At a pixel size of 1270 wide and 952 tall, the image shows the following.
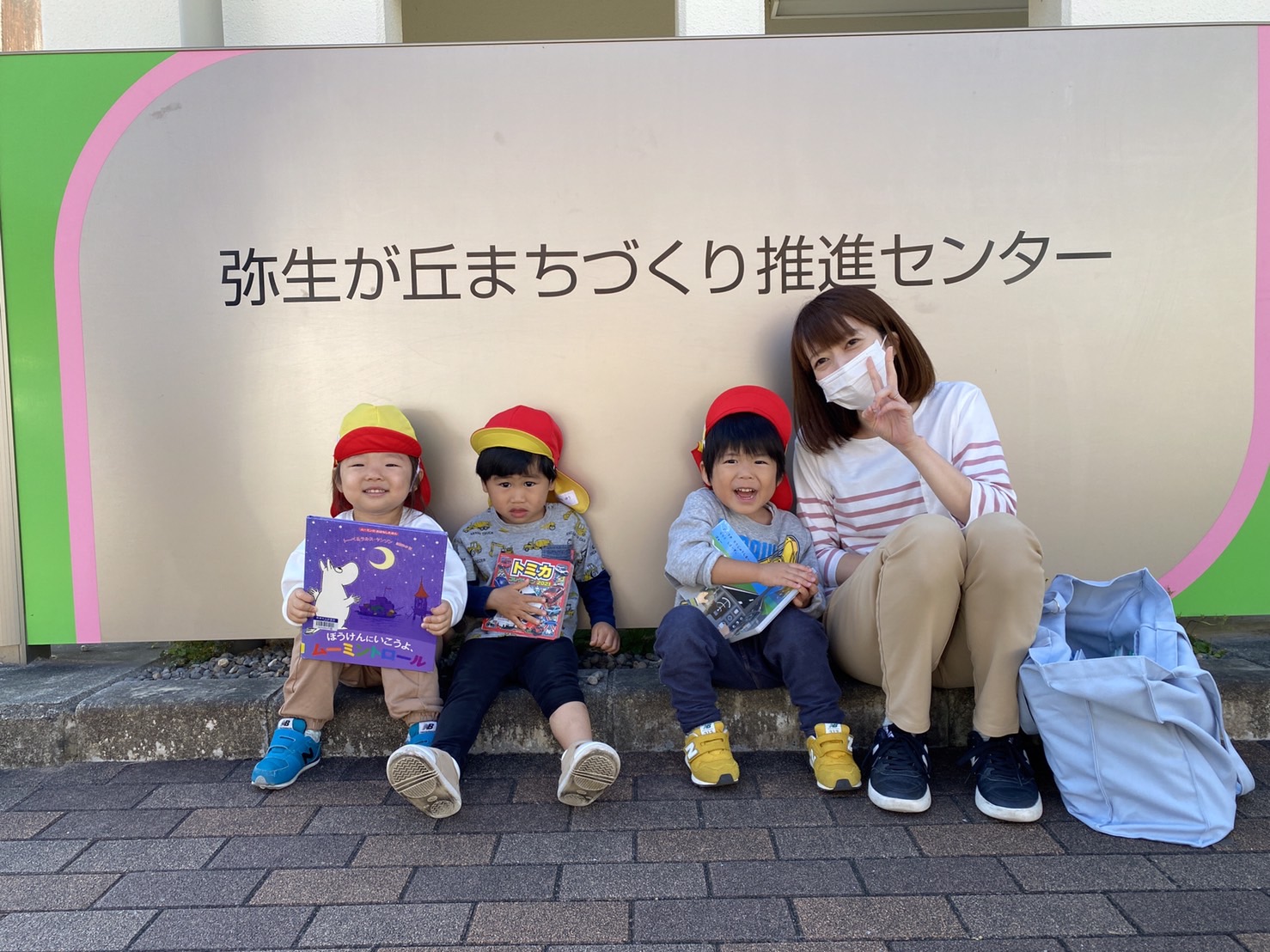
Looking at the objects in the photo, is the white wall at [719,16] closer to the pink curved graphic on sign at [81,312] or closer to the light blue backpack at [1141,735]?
the pink curved graphic on sign at [81,312]

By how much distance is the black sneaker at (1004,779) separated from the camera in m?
2.19

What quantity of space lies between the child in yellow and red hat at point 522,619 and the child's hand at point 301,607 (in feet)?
1.57

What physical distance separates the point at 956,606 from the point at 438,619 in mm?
1469

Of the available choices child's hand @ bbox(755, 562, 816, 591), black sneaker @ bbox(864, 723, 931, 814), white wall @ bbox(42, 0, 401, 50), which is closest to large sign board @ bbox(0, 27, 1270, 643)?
child's hand @ bbox(755, 562, 816, 591)

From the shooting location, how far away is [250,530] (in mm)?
3088

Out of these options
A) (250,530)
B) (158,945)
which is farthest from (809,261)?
(158,945)

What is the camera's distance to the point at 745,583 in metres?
2.56

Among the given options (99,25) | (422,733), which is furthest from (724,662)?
(99,25)

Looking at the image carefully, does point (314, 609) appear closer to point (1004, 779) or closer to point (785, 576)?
point (785, 576)

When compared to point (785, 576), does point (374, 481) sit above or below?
above

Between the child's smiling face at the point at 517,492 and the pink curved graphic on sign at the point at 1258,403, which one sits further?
the pink curved graphic on sign at the point at 1258,403

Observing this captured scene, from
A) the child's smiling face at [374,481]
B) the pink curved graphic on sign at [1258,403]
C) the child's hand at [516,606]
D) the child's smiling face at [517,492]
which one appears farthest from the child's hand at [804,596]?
the pink curved graphic on sign at [1258,403]

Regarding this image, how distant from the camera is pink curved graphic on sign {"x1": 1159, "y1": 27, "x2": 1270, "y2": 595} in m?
2.98

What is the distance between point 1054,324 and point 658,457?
148 centimetres
